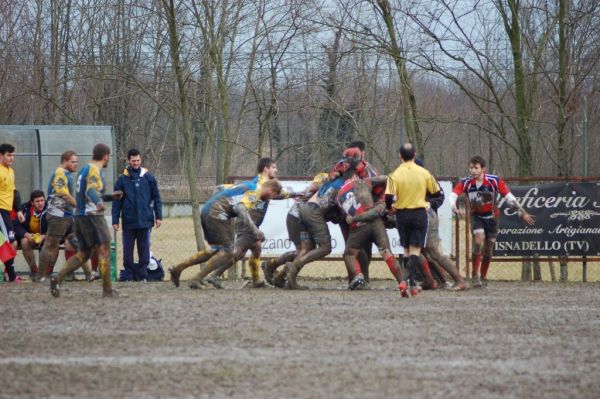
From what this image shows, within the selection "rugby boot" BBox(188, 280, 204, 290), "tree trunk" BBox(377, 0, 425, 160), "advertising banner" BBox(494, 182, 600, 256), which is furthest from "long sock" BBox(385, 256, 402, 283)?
"tree trunk" BBox(377, 0, 425, 160)

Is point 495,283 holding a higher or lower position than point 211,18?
lower

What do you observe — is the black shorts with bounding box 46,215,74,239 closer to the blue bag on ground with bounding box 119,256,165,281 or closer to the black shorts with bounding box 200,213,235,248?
the blue bag on ground with bounding box 119,256,165,281

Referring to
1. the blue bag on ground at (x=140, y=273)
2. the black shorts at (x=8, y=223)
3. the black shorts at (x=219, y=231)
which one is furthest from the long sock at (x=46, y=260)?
the black shorts at (x=219, y=231)

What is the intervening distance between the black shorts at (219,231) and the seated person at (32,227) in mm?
4115

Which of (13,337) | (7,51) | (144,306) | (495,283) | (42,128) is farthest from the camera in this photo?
(7,51)

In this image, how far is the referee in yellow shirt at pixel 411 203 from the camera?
1416cm

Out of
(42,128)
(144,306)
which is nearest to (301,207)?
(144,306)

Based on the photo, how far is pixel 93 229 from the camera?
1374 centimetres

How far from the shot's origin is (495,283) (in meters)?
18.4

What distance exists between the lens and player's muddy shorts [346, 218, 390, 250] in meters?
14.9

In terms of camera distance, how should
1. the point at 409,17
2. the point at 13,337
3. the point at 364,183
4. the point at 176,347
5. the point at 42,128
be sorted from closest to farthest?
the point at 176,347 < the point at 13,337 < the point at 364,183 < the point at 42,128 < the point at 409,17

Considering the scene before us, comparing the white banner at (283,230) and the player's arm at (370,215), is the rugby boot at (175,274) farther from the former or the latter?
the white banner at (283,230)

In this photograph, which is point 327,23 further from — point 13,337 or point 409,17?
point 13,337

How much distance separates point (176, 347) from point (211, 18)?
40.7 feet
